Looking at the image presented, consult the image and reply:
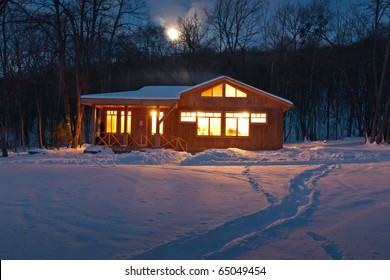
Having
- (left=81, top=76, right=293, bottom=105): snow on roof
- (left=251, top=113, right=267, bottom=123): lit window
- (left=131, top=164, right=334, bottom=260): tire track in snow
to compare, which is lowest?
(left=131, top=164, right=334, bottom=260): tire track in snow

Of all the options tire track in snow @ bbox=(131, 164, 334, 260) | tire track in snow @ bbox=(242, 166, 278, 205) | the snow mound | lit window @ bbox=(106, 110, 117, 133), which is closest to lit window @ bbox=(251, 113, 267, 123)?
the snow mound

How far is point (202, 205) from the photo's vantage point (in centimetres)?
741

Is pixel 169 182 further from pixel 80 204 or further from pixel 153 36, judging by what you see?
pixel 153 36

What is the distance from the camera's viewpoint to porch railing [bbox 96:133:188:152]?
76.1ft

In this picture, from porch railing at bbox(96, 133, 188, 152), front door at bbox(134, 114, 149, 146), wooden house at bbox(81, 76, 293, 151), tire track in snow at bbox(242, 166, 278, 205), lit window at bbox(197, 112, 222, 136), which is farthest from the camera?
front door at bbox(134, 114, 149, 146)

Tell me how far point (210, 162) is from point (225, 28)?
2714 centimetres

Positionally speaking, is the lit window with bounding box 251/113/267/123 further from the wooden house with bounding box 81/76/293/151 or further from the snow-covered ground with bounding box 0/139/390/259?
the snow-covered ground with bounding box 0/139/390/259

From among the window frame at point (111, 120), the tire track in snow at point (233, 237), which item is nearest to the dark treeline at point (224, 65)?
the window frame at point (111, 120)

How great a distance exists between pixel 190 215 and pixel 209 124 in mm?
17431

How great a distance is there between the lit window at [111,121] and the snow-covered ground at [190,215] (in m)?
13.6

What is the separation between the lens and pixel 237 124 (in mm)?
23922

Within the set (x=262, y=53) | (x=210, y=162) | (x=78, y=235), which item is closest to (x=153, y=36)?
(x=262, y=53)

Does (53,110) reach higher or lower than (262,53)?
lower

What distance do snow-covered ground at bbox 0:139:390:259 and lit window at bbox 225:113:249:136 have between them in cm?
1232
